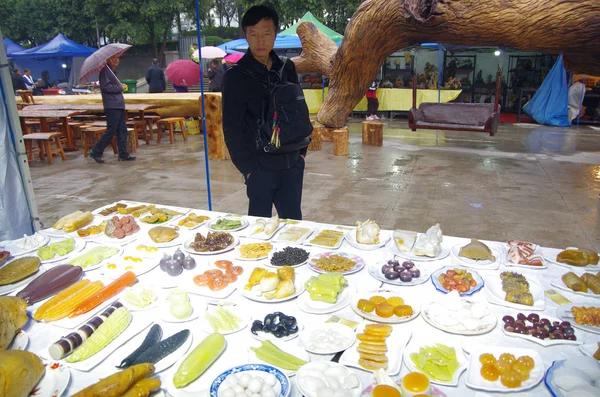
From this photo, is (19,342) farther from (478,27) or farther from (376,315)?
(478,27)

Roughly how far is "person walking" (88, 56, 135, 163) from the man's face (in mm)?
5239

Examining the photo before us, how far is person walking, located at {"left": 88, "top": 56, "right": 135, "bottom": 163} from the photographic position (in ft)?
22.4

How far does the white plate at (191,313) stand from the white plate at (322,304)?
1.28 feet

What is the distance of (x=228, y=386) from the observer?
1.25 metres

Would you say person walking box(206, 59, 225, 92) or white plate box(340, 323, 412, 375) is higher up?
person walking box(206, 59, 225, 92)

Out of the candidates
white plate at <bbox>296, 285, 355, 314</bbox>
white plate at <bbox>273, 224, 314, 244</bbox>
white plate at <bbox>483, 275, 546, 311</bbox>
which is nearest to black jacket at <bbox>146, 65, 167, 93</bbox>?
white plate at <bbox>273, 224, 314, 244</bbox>

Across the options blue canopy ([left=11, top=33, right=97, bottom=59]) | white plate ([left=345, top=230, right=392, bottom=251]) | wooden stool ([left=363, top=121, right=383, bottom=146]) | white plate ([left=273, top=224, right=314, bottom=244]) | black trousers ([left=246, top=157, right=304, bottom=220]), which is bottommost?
wooden stool ([left=363, top=121, right=383, bottom=146])

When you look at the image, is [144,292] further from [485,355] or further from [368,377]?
[485,355]

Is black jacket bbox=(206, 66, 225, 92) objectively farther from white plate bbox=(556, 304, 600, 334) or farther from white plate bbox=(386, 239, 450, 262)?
white plate bbox=(556, 304, 600, 334)

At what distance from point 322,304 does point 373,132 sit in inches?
283

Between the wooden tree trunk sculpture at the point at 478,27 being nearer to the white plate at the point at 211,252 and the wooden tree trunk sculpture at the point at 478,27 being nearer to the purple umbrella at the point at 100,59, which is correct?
the white plate at the point at 211,252

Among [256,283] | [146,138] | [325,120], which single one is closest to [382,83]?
[325,120]

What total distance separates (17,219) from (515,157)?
24.1 feet

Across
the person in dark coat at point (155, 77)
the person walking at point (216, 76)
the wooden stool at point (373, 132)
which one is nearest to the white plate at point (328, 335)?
the wooden stool at point (373, 132)
